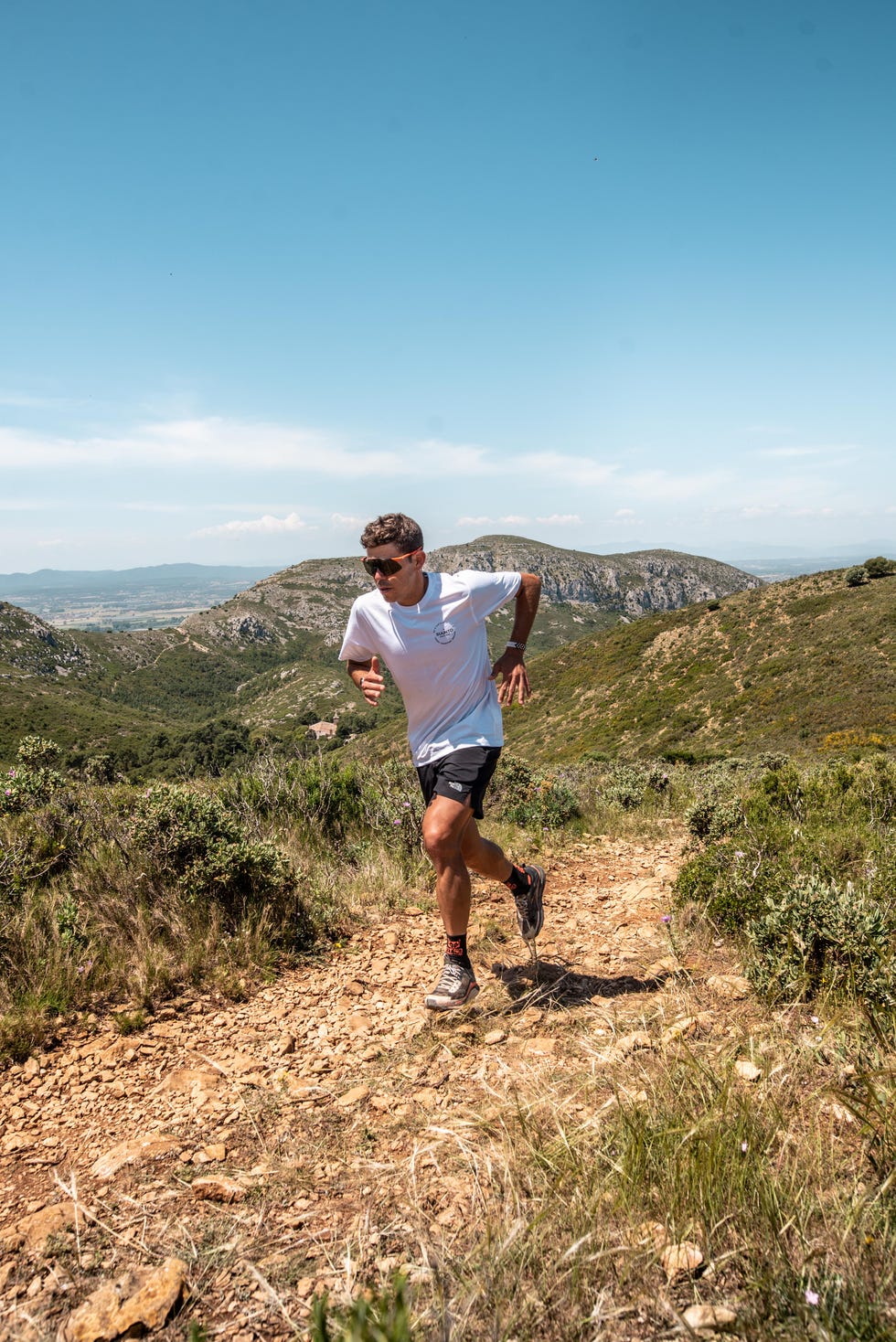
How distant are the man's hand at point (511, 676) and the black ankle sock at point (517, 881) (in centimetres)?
89

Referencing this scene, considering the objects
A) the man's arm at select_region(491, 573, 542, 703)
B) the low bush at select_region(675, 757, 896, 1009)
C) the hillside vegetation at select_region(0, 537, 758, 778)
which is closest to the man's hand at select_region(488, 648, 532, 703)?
the man's arm at select_region(491, 573, 542, 703)

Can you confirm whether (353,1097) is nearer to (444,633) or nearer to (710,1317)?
(710,1317)

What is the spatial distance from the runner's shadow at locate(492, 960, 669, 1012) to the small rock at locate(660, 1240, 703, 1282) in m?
1.58

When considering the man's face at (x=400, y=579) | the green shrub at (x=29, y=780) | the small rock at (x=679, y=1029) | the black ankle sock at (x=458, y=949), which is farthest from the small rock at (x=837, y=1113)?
the green shrub at (x=29, y=780)

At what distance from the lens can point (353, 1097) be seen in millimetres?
2381

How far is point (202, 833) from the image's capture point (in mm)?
3857

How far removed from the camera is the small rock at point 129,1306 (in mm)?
1433

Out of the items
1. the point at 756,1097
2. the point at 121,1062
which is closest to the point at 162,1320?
the point at 121,1062

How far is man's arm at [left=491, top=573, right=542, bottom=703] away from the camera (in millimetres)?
3564

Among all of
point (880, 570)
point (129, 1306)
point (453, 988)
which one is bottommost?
point (453, 988)

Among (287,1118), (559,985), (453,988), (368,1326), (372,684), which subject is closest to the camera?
(368,1326)

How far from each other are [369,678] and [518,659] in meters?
0.78

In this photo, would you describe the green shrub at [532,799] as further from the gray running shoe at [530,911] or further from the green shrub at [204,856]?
the green shrub at [204,856]

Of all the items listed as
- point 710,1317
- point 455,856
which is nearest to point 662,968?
point 455,856
